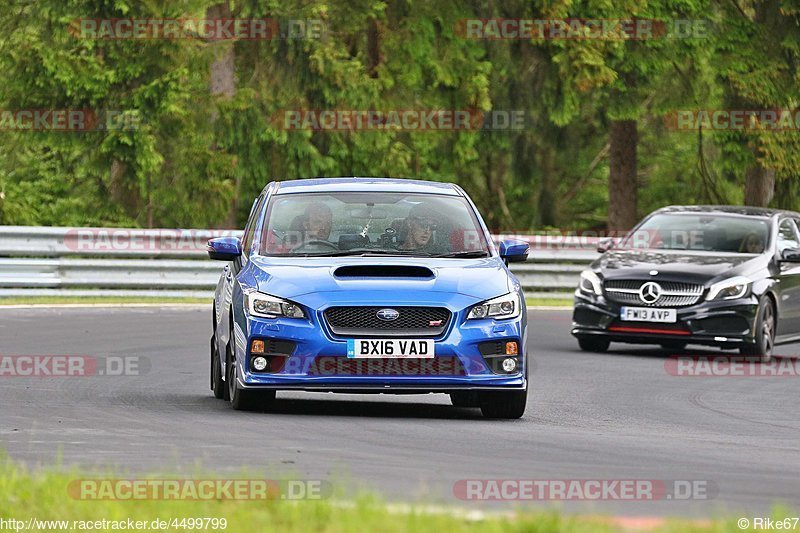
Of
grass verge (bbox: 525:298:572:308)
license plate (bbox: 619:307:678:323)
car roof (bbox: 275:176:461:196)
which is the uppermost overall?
car roof (bbox: 275:176:461:196)

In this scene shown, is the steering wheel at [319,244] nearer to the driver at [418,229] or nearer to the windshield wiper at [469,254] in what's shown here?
the driver at [418,229]

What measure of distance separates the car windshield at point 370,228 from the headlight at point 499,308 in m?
0.77

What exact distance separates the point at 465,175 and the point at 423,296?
38932 mm

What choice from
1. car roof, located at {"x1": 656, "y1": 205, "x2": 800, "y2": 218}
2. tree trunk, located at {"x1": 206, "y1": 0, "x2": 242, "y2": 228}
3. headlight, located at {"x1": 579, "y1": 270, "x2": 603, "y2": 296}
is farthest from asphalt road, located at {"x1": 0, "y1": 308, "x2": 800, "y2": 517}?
tree trunk, located at {"x1": 206, "y1": 0, "x2": 242, "y2": 228}

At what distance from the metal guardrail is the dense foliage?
5701 mm

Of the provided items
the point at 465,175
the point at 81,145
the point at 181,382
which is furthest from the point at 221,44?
the point at 181,382

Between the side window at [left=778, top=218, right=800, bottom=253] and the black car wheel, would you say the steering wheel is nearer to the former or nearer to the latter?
the black car wheel

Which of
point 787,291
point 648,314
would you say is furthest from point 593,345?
point 787,291

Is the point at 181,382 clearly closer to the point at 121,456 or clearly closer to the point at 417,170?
the point at 121,456

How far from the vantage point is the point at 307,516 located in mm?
6945

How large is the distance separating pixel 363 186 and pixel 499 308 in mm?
1918

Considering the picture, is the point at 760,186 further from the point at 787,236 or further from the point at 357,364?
the point at 357,364

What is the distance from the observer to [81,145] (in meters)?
34.9

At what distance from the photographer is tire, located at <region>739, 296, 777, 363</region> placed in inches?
750
